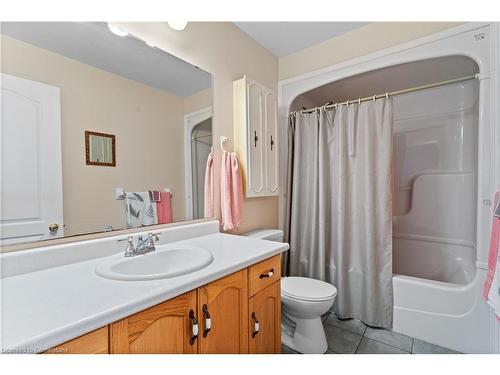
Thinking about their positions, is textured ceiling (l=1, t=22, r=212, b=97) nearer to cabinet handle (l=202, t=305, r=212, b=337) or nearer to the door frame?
the door frame

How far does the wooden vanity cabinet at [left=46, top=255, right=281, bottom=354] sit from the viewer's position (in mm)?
654

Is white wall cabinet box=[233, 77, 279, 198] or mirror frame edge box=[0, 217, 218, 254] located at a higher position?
white wall cabinet box=[233, 77, 279, 198]

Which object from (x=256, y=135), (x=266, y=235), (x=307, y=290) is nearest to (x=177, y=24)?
(x=256, y=135)

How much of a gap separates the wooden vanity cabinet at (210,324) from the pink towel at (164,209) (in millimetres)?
619

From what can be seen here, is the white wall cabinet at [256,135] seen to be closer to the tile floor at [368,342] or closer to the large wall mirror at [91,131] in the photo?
the large wall mirror at [91,131]

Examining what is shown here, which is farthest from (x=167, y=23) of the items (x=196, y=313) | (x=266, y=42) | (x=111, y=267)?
(x=196, y=313)

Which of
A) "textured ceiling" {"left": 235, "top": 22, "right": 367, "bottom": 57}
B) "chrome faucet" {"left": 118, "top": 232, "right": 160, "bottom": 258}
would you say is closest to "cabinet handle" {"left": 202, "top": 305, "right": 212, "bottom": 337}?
"chrome faucet" {"left": 118, "top": 232, "right": 160, "bottom": 258}

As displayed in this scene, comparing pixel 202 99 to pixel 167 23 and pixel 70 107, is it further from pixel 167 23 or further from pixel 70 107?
pixel 70 107

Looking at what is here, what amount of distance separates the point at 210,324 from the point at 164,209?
0.74m

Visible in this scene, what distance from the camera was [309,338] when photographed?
1.54 m
